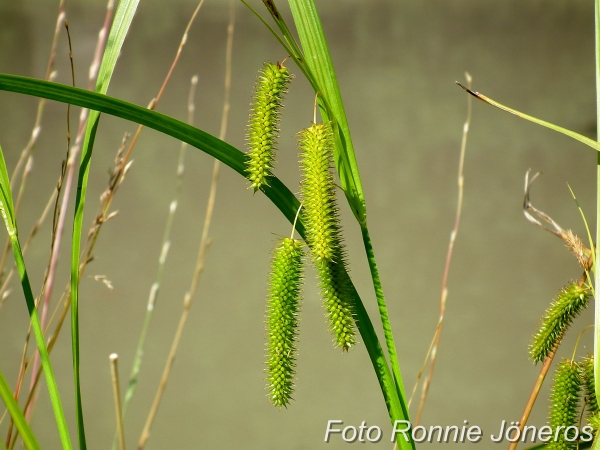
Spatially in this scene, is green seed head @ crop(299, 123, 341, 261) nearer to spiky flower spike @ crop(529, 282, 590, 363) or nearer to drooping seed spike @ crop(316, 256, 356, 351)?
drooping seed spike @ crop(316, 256, 356, 351)

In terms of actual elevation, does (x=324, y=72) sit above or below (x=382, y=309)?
above

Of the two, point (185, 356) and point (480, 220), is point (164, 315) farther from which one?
point (480, 220)

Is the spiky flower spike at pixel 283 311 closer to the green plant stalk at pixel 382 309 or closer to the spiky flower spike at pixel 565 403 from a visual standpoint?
the green plant stalk at pixel 382 309

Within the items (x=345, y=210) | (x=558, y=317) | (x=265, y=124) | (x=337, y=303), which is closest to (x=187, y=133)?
(x=265, y=124)

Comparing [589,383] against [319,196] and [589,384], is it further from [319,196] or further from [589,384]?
[319,196]

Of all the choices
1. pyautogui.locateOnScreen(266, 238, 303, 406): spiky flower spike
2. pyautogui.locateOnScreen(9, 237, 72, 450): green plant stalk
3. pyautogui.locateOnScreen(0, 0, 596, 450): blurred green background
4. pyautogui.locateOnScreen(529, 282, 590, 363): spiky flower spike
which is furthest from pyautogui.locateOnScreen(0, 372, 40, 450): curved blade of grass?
pyautogui.locateOnScreen(0, 0, 596, 450): blurred green background

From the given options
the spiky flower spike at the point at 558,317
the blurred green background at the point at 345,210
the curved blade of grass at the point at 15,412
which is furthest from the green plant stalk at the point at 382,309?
the blurred green background at the point at 345,210
